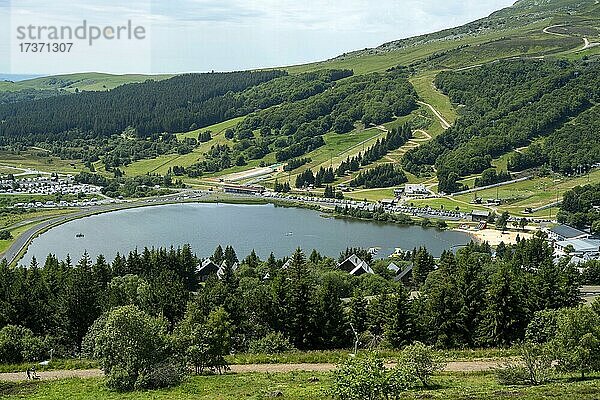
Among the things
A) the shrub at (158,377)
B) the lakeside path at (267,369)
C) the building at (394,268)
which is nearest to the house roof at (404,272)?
the building at (394,268)

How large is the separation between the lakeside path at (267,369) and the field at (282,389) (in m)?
0.84

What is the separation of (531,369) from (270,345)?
38.2 feet

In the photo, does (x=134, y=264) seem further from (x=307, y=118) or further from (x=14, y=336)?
(x=307, y=118)

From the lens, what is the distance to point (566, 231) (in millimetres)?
75750

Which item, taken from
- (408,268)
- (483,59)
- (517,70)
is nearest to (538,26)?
(483,59)

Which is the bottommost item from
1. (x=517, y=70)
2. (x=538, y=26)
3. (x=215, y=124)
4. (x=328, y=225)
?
(x=328, y=225)

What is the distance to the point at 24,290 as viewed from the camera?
33.9m

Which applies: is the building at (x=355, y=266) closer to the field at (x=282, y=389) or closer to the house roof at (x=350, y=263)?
the house roof at (x=350, y=263)

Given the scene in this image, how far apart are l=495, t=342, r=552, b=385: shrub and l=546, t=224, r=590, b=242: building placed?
181ft

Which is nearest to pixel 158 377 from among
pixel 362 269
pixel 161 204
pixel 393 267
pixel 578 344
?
pixel 578 344

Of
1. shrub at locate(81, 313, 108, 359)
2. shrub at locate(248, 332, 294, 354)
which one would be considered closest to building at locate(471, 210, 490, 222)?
shrub at locate(248, 332, 294, 354)

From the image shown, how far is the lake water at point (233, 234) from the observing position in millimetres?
73438

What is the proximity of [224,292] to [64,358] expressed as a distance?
820 centimetres

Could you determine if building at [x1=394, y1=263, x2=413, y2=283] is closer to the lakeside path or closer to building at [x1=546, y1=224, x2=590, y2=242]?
building at [x1=546, y1=224, x2=590, y2=242]
